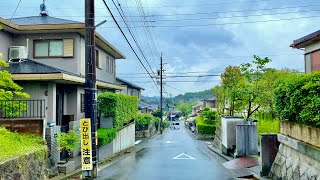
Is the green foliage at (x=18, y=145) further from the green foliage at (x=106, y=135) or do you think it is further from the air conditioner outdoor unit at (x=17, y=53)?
the air conditioner outdoor unit at (x=17, y=53)

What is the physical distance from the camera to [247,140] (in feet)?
58.1

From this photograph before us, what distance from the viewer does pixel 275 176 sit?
11.4 metres

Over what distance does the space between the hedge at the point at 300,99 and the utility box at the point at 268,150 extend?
1461 millimetres

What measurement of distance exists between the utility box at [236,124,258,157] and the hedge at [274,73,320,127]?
6.49 m

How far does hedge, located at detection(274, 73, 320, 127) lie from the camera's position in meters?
8.17

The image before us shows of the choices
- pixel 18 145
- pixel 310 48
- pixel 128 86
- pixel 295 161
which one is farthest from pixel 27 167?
pixel 128 86

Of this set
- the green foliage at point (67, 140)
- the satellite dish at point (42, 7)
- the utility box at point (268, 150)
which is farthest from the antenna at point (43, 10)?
the utility box at point (268, 150)

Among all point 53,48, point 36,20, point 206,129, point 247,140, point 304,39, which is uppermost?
point 36,20

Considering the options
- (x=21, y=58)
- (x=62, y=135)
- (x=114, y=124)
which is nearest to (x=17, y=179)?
(x=62, y=135)

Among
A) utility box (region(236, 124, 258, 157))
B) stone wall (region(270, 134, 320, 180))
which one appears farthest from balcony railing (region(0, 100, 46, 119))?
stone wall (region(270, 134, 320, 180))

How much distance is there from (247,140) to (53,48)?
13443 mm

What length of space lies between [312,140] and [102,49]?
869 inches

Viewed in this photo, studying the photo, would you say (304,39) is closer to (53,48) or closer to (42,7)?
(53,48)

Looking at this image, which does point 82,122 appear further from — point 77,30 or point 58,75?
point 77,30
